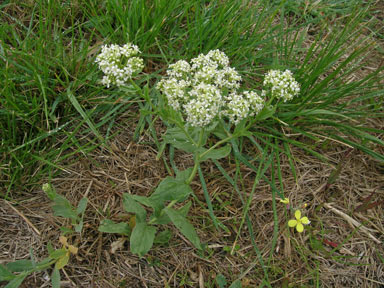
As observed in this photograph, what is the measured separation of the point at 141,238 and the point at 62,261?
0.59 metres

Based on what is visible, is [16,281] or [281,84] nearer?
[16,281]

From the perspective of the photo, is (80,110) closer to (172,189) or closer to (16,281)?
(172,189)

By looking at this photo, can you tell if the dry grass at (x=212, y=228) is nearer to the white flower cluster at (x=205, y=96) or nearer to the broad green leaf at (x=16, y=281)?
the broad green leaf at (x=16, y=281)

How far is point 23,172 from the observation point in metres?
2.70

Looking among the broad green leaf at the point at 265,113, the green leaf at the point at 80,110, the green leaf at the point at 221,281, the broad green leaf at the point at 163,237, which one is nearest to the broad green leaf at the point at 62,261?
the broad green leaf at the point at 163,237

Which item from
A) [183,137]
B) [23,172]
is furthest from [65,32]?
[183,137]

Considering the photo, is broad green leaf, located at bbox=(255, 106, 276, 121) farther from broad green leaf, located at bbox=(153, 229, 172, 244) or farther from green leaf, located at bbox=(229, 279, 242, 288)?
green leaf, located at bbox=(229, 279, 242, 288)

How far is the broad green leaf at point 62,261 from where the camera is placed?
2.37 m

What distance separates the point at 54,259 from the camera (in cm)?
245

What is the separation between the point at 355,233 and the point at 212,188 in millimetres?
1291

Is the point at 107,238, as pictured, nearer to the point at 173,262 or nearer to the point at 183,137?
the point at 173,262

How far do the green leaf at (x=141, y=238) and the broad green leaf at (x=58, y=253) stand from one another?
519 millimetres

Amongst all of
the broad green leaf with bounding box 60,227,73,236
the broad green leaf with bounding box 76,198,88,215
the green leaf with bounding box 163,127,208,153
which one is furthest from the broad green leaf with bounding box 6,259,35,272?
the green leaf with bounding box 163,127,208,153

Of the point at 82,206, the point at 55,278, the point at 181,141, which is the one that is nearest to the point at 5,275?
the point at 55,278
